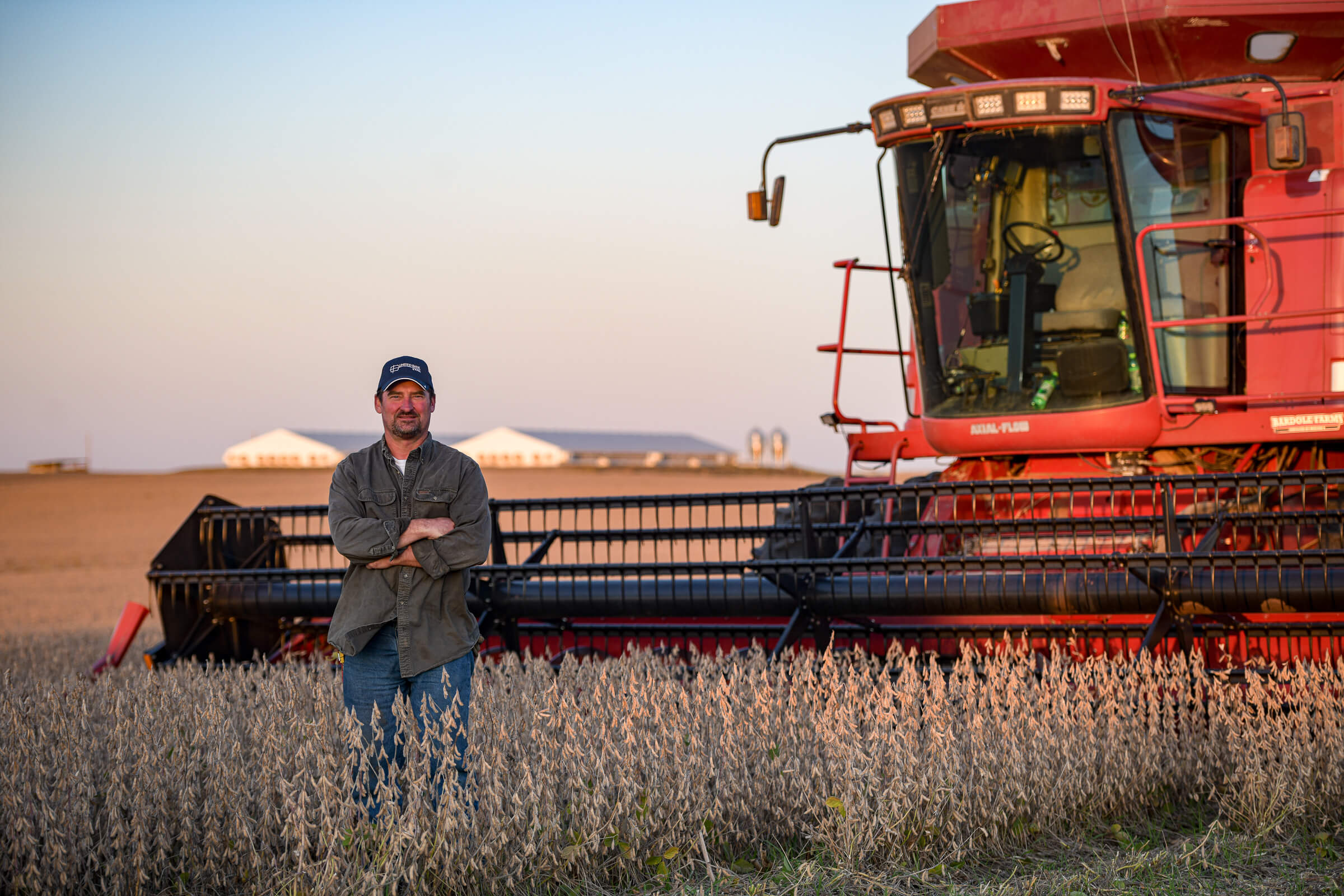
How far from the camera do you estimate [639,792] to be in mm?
3113

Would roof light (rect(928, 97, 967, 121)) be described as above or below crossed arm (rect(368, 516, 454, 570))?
A: above

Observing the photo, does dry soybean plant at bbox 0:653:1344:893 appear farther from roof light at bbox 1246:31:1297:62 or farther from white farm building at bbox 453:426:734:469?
white farm building at bbox 453:426:734:469

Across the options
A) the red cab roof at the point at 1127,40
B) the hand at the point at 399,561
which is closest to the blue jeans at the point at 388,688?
the hand at the point at 399,561

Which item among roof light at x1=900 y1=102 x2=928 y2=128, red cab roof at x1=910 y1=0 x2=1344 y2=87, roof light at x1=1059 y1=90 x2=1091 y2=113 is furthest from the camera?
red cab roof at x1=910 y1=0 x2=1344 y2=87

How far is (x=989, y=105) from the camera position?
5.47 m

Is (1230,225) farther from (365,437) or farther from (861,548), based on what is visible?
(365,437)

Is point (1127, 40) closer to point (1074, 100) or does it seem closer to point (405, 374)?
point (1074, 100)

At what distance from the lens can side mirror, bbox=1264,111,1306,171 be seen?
4.76 meters

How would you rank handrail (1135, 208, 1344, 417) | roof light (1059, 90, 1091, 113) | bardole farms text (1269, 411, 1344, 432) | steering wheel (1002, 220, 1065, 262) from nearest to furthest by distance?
handrail (1135, 208, 1344, 417)
bardole farms text (1269, 411, 1344, 432)
roof light (1059, 90, 1091, 113)
steering wheel (1002, 220, 1065, 262)

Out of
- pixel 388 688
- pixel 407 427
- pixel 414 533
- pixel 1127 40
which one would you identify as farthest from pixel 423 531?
pixel 1127 40

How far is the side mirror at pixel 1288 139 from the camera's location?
15.6 ft

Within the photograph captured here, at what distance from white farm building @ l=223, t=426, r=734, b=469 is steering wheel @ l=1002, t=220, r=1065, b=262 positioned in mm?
39410

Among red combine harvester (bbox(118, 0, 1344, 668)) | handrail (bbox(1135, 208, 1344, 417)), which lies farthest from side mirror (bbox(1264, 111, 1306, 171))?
handrail (bbox(1135, 208, 1344, 417))

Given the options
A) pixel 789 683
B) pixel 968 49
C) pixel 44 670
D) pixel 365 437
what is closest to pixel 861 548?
pixel 789 683
